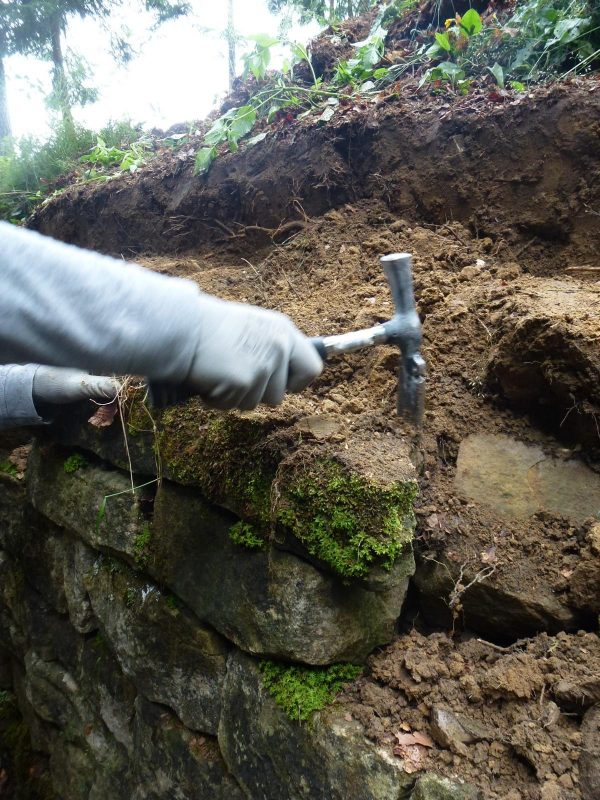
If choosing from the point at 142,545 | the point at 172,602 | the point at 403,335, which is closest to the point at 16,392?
the point at 142,545

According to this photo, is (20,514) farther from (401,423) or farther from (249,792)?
(401,423)

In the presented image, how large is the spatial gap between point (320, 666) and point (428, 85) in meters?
2.98

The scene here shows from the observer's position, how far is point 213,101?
472cm

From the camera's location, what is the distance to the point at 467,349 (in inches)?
80.0

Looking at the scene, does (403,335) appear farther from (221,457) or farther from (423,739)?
(423,739)

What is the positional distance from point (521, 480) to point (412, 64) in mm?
2684

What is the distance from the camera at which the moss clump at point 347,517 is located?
155cm

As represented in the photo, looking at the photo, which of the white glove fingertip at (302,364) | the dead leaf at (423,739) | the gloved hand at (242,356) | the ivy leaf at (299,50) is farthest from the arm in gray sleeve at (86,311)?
the ivy leaf at (299,50)

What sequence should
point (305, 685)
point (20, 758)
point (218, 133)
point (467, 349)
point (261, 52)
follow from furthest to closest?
point (20, 758)
point (218, 133)
point (261, 52)
point (467, 349)
point (305, 685)

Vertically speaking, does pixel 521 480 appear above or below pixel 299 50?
below

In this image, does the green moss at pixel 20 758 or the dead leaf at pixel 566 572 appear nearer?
the dead leaf at pixel 566 572

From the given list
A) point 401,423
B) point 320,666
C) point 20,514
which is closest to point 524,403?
point 401,423

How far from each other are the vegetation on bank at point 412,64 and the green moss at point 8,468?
2435 mm

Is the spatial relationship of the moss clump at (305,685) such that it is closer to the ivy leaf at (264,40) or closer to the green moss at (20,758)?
the green moss at (20,758)
